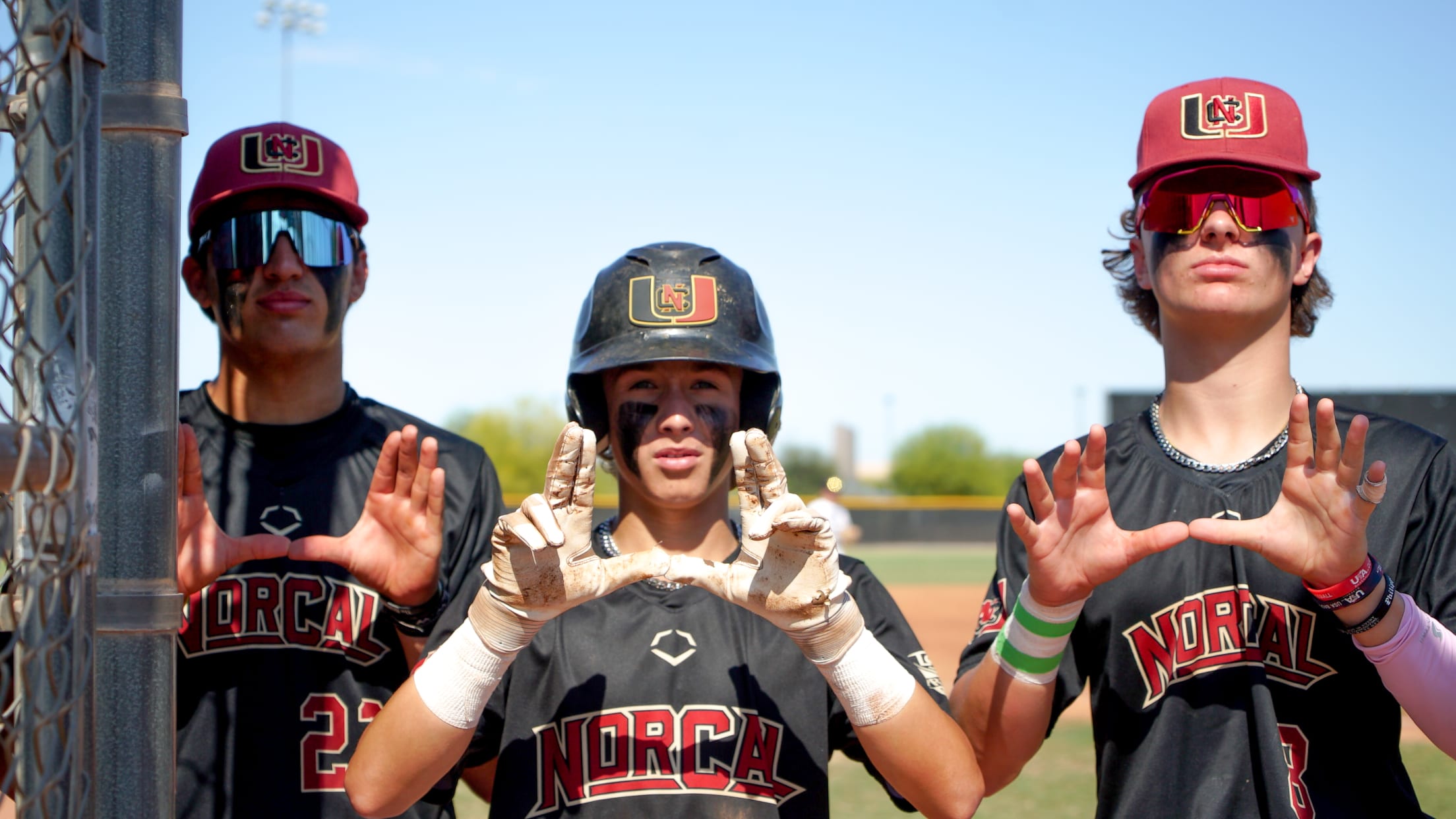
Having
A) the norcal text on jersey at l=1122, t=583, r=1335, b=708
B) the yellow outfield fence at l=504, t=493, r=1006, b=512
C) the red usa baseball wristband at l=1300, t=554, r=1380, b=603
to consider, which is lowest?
the yellow outfield fence at l=504, t=493, r=1006, b=512

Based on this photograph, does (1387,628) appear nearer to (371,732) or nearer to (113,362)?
(371,732)

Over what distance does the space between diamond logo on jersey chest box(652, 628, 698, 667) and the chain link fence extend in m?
1.31

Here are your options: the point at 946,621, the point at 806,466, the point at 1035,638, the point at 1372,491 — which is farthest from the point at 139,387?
the point at 806,466

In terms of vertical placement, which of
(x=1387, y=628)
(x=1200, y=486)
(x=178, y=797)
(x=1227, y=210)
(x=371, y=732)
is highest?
(x=1227, y=210)

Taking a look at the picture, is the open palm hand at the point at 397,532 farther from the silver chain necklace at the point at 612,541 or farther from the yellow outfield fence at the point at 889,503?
the yellow outfield fence at the point at 889,503

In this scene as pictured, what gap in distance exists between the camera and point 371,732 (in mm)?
2600

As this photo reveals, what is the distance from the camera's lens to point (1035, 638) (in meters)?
2.69

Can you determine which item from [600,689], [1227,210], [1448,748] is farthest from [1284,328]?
[600,689]

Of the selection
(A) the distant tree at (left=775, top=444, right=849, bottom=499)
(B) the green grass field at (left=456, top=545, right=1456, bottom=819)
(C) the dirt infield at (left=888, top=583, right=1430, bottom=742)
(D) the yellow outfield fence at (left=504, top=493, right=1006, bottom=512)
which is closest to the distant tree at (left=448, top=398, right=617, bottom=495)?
(D) the yellow outfield fence at (left=504, top=493, right=1006, bottom=512)

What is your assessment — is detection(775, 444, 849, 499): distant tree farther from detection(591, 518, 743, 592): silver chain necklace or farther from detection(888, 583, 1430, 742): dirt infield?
detection(591, 518, 743, 592): silver chain necklace

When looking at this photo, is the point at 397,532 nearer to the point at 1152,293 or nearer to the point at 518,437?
the point at 1152,293

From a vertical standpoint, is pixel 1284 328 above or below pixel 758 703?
above

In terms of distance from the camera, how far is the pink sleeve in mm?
2496

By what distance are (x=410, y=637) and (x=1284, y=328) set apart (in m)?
2.35
